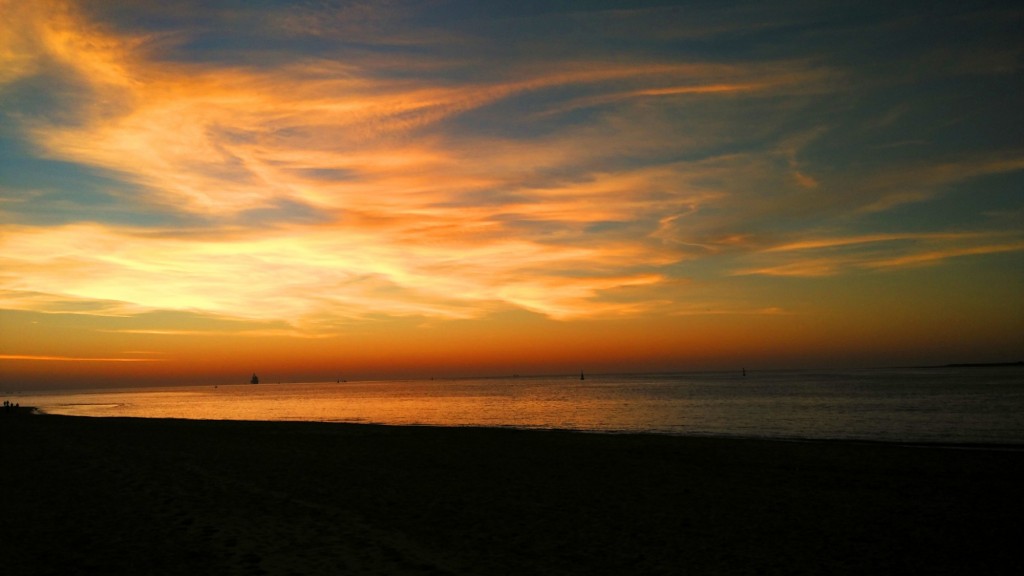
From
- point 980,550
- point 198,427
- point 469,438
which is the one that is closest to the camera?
point 980,550

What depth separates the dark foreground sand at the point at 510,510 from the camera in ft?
32.8

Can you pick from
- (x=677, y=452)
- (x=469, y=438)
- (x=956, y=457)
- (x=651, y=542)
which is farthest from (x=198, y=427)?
(x=956, y=457)

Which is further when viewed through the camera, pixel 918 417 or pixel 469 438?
pixel 918 417

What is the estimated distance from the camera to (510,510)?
13.7m

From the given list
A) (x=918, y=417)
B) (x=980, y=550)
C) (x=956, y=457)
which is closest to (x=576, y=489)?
(x=980, y=550)

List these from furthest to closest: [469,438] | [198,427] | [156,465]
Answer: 1. [198,427]
2. [469,438]
3. [156,465]

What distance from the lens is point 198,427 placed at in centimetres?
3494

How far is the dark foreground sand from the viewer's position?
1000 centimetres

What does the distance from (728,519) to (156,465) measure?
17.1 m

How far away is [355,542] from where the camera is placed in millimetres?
10883

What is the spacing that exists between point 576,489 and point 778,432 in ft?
85.5

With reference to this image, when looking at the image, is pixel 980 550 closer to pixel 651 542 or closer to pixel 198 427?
pixel 651 542

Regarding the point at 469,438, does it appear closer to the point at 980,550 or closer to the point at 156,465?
the point at 156,465

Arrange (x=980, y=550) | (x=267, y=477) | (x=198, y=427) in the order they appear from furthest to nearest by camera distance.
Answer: (x=198, y=427) < (x=267, y=477) < (x=980, y=550)
